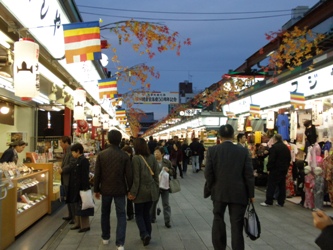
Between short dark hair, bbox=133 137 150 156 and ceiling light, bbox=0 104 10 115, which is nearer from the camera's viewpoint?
short dark hair, bbox=133 137 150 156

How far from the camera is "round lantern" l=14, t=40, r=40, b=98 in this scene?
251 inches

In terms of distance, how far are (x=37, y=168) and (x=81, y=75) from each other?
14.5 ft

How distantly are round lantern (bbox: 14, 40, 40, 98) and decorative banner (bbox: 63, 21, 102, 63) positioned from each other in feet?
5.05

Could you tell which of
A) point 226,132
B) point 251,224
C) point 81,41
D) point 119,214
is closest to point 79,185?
point 119,214

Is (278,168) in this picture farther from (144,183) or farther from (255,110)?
(255,110)

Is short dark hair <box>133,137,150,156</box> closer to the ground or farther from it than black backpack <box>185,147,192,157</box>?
farther from it

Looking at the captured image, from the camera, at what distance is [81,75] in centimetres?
1284

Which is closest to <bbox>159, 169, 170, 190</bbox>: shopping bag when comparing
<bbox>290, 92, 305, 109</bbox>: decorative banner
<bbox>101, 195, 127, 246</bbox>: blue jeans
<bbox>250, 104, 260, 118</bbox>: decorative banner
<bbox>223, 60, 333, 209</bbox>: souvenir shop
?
<bbox>101, 195, 127, 246</bbox>: blue jeans

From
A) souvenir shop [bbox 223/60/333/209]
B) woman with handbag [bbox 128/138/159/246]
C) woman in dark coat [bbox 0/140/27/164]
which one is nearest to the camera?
woman with handbag [bbox 128/138/159/246]

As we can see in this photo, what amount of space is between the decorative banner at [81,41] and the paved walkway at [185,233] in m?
3.53

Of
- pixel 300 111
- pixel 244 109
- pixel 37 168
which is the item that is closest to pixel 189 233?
pixel 37 168

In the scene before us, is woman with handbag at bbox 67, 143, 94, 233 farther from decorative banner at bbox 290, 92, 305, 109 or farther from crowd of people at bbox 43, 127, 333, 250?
decorative banner at bbox 290, 92, 305, 109

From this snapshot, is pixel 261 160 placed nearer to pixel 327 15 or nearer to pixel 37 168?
pixel 327 15

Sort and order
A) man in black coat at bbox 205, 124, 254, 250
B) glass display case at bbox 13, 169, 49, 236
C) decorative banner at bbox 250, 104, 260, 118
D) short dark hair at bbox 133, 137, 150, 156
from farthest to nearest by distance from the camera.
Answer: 1. decorative banner at bbox 250, 104, 260, 118
2. glass display case at bbox 13, 169, 49, 236
3. short dark hair at bbox 133, 137, 150, 156
4. man in black coat at bbox 205, 124, 254, 250
